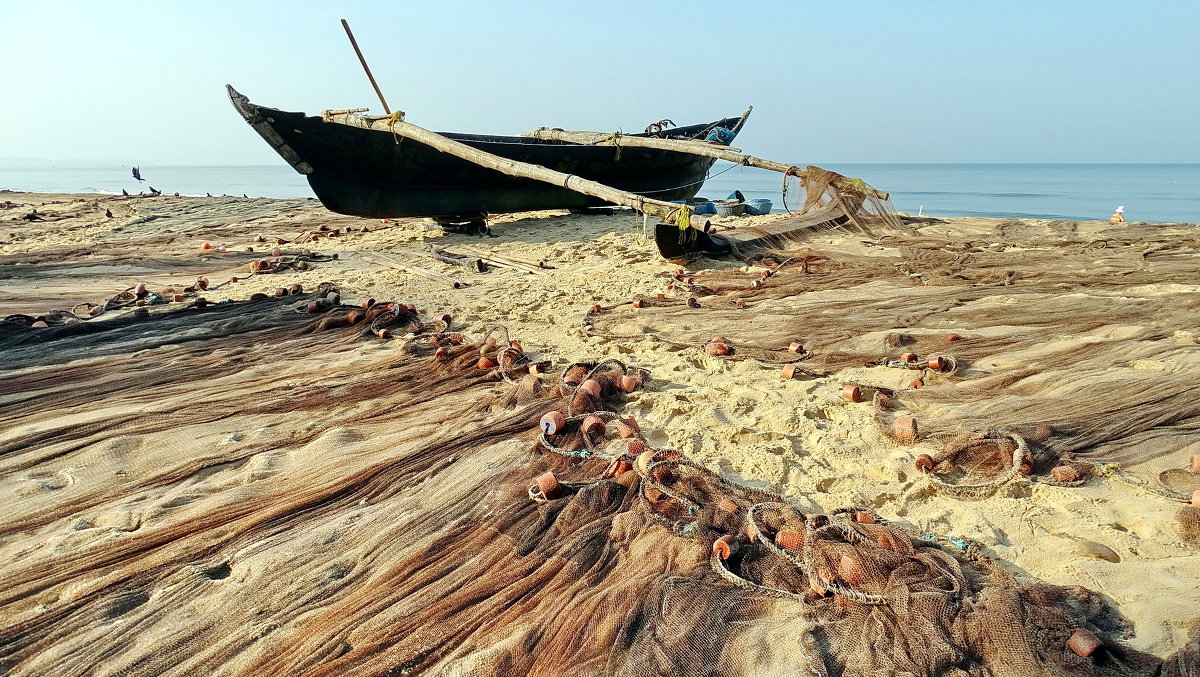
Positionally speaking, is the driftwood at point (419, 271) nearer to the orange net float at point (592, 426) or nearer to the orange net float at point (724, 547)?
the orange net float at point (592, 426)

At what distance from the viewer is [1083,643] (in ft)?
6.45

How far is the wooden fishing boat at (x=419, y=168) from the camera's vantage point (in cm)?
998

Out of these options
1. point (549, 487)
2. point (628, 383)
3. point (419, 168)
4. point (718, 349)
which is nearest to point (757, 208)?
point (419, 168)

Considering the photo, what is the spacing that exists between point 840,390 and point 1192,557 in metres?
2.03

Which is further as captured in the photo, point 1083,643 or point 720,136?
point 720,136

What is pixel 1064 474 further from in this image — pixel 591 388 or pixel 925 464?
pixel 591 388

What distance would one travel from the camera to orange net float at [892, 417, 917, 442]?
3.61m

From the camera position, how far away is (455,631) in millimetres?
2217

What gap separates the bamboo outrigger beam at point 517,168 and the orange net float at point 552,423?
4.01 m

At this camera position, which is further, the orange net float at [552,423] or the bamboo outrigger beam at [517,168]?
the bamboo outrigger beam at [517,168]

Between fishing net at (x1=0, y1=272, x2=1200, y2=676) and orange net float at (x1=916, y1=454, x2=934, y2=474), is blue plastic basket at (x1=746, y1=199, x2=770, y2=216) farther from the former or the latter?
orange net float at (x1=916, y1=454, x2=934, y2=474)

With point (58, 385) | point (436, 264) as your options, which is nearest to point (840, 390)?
point (58, 385)

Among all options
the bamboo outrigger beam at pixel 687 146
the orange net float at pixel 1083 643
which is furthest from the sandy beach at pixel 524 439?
the bamboo outrigger beam at pixel 687 146

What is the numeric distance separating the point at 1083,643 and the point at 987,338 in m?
3.71
